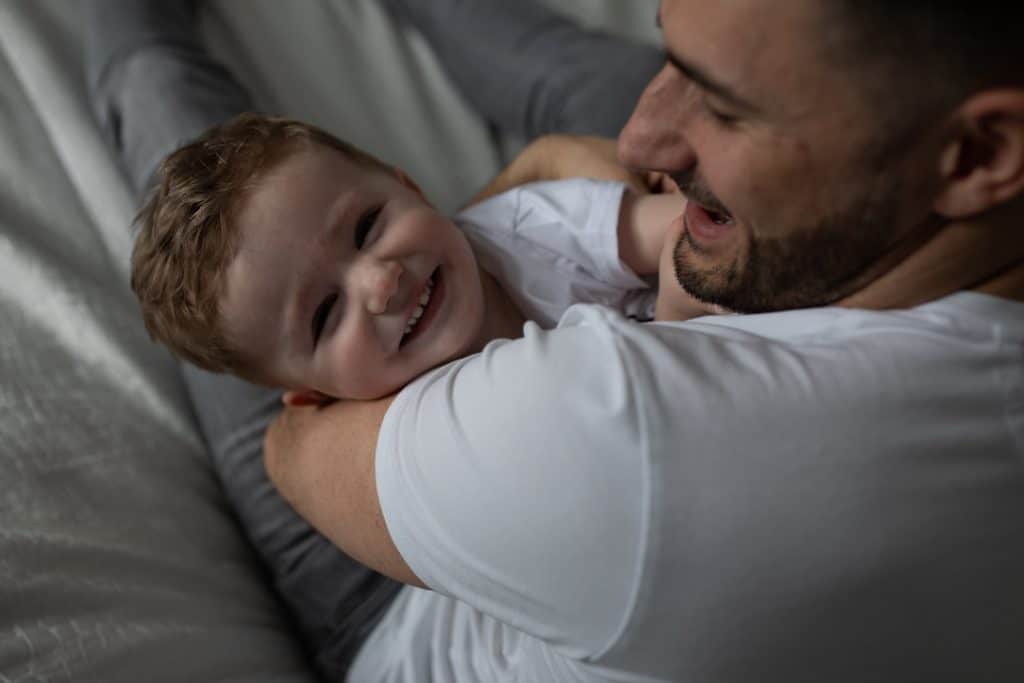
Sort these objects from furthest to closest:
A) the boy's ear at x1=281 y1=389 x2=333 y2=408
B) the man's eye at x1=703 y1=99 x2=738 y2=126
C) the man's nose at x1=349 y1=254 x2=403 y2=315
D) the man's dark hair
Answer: the boy's ear at x1=281 y1=389 x2=333 y2=408, the man's nose at x1=349 y1=254 x2=403 y2=315, the man's eye at x1=703 y1=99 x2=738 y2=126, the man's dark hair

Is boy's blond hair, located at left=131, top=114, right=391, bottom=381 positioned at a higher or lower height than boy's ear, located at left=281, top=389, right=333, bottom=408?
higher

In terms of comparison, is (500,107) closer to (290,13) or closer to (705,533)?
(290,13)

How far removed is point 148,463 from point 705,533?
2.63 feet

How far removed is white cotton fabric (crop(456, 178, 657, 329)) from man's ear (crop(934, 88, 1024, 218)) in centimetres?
47

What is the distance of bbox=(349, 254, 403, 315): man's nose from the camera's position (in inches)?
36.2

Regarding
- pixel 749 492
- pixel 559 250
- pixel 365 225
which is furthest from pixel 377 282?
pixel 749 492

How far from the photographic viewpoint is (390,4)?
1.66m

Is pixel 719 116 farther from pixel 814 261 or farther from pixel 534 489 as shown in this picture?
pixel 534 489

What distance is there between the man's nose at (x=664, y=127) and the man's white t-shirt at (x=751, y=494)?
6.1 inches

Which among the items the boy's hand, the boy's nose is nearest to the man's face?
the boy's nose

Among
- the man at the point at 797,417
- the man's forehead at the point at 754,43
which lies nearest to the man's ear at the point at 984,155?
the man at the point at 797,417

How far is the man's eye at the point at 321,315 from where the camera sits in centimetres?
97

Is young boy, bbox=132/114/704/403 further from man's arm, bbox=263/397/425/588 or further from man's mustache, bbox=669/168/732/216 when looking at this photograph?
man's mustache, bbox=669/168/732/216

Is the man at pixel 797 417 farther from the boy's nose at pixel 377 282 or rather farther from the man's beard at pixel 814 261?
the boy's nose at pixel 377 282
